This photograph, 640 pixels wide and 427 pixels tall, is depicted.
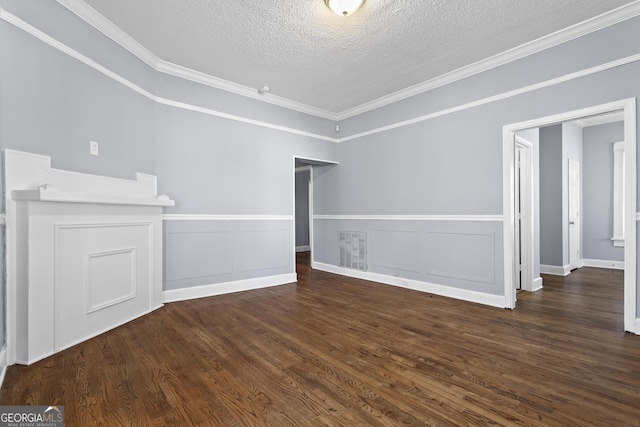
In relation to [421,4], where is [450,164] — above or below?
below

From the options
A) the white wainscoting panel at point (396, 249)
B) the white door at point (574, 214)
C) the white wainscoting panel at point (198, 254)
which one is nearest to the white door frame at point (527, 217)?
the white wainscoting panel at point (396, 249)

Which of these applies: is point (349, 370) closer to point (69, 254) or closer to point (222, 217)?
point (69, 254)

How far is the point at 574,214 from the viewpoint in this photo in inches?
235

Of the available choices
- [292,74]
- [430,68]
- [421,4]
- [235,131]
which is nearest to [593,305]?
[430,68]

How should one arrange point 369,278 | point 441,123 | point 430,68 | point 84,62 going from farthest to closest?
point 369,278
point 441,123
point 430,68
point 84,62

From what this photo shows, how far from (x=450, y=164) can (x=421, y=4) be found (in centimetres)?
202

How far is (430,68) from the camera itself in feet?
12.7

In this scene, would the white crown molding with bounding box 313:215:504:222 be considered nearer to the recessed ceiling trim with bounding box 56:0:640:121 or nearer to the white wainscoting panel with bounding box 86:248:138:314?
the recessed ceiling trim with bounding box 56:0:640:121

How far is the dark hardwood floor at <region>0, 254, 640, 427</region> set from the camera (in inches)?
64.6

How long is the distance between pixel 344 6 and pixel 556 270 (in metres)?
5.77

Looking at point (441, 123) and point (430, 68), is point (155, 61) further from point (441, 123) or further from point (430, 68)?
point (441, 123)

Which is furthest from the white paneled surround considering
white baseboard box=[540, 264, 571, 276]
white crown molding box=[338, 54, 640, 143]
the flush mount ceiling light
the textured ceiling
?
white baseboard box=[540, 264, 571, 276]

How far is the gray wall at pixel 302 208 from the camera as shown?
953 cm

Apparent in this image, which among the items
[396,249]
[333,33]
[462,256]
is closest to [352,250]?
[396,249]
